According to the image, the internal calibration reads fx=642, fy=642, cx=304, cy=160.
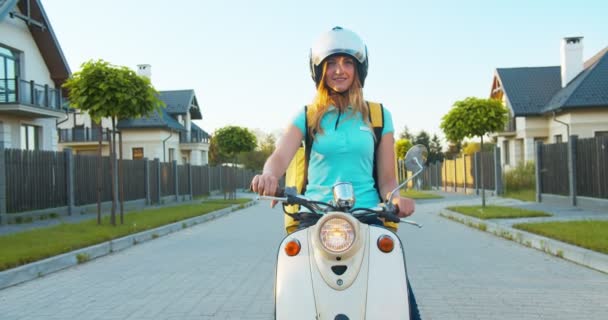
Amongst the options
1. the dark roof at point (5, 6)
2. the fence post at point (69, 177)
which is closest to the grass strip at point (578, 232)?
the fence post at point (69, 177)

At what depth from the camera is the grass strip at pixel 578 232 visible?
867 cm

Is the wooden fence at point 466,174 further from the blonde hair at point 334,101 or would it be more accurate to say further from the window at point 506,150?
the blonde hair at point 334,101

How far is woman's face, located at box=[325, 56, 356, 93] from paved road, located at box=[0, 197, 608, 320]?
2.84 m

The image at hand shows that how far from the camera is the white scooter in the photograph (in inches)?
96.6

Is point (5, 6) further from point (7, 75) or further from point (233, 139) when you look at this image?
point (233, 139)

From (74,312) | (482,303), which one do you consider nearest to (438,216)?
(482,303)

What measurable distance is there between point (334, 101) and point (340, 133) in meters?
0.22

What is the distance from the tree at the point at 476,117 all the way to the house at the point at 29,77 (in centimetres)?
1487

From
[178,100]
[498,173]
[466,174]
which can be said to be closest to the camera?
[498,173]

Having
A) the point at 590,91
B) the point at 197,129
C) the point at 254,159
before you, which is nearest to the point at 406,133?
the point at 254,159

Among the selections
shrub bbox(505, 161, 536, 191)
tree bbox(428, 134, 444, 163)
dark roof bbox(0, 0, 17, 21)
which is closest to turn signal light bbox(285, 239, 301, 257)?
dark roof bbox(0, 0, 17, 21)

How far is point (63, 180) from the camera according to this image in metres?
19.2

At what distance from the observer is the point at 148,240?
12406 millimetres

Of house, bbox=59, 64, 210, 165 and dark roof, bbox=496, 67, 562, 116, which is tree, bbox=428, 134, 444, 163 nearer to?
house, bbox=59, 64, 210, 165
